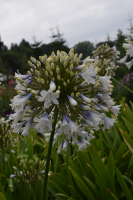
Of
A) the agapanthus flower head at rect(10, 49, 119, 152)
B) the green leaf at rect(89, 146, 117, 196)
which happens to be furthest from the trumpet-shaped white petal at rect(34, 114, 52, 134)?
the green leaf at rect(89, 146, 117, 196)

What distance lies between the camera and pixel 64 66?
1571 millimetres

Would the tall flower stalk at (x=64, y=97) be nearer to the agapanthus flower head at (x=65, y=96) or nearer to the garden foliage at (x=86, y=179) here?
the agapanthus flower head at (x=65, y=96)

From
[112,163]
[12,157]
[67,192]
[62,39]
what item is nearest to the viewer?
[112,163]

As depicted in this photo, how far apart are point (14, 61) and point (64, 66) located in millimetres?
48375

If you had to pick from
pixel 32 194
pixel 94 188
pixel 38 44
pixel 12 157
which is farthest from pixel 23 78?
pixel 38 44

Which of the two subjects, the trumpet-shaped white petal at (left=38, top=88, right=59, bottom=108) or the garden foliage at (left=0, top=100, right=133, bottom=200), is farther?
the garden foliage at (left=0, top=100, right=133, bottom=200)

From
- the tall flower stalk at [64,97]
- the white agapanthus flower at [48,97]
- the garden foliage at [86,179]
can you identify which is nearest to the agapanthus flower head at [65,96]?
the tall flower stalk at [64,97]

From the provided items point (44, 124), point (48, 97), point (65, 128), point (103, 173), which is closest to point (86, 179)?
point (103, 173)

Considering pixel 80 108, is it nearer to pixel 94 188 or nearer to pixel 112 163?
pixel 112 163

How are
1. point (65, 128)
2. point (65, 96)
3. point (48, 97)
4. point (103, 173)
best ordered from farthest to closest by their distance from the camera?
1. point (103, 173)
2. point (65, 96)
3. point (65, 128)
4. point (48, 97)

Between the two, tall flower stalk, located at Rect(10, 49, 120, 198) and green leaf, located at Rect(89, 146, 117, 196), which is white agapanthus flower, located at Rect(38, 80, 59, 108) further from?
green leaf, located at Rect(89, 146, 117, 196)

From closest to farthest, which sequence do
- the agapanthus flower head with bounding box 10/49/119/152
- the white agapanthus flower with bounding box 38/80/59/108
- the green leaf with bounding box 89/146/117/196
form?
the white agapanthus flower with bounding box 38/80/59/108
the agapanthus flower head with bounding box 10/49/119/152
the green leaf with bounding box 89/146/117/196

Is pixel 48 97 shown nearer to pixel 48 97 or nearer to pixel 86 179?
pixel 48 97

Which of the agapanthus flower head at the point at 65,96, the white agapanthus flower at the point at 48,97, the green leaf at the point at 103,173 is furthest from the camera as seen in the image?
the green leaf at the point at 103,173
